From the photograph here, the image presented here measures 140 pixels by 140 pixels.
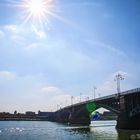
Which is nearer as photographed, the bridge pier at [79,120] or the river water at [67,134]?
the river water at [67,134]

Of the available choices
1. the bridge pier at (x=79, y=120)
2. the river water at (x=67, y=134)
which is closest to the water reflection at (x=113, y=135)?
the river water at (x=67, y=134)

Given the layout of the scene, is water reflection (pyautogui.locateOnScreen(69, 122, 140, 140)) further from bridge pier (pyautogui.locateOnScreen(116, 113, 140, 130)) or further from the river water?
bridge pier (pyautogui.locateOnScreen(116, 113, 140, 130))

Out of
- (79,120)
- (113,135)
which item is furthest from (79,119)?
(113,135)

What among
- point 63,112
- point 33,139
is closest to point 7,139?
point 33,139

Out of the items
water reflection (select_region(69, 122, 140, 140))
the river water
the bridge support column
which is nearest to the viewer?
water reflection (select_region(69, 122, 140, 140))

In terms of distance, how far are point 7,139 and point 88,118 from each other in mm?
94319

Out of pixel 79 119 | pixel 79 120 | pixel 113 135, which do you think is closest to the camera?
pixel 113 135

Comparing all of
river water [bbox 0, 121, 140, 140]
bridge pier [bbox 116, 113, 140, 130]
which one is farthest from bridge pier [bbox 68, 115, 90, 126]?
bridge pier [bbox 116, 113, 140, 130]

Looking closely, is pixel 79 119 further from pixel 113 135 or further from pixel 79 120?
pixel 113 135

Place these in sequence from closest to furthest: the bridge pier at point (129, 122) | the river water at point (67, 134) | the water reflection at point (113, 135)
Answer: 1. the water reflection at point (113, 135)
2. the river water at point (67, 134)
3. the bridge pier at point (129, 122)

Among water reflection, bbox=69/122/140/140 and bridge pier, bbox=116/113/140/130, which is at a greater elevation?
bridge pier, bbox=116/113/140/130

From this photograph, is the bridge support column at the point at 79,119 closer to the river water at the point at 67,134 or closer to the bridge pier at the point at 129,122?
the river water at the point at 67,134

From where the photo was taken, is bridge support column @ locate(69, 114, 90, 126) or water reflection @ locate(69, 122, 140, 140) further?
bridge support column @ locate(69, 114, 90, 126)

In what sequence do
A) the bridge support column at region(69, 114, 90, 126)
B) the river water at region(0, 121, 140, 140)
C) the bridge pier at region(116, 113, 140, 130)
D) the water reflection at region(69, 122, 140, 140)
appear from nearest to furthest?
the water reflection at region(69, 122, 140, 140)
the river water at region(0, 121, 140, 140)
the bridge pier at region(116, 113, 140, 130)
the bridge support column at region(69, 114, 90, 126)
